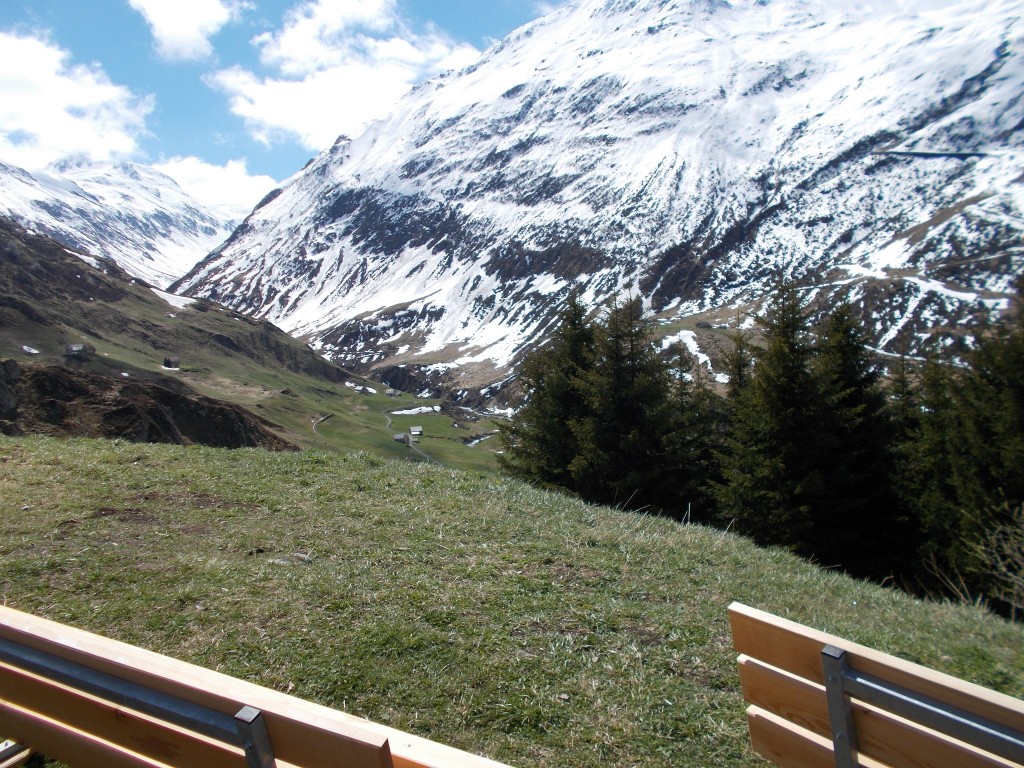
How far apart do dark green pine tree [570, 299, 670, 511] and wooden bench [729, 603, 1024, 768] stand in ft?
71.8

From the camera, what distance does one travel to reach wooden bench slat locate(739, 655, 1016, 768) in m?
2.83

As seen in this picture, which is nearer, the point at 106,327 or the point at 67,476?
the point at 67,476

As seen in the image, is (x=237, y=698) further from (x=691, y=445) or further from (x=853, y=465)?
(x=853, y=465)

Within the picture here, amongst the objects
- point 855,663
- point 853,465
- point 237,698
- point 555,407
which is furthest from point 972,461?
point 237,698

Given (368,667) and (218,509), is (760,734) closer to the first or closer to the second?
(368,667)

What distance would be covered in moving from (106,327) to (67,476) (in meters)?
122

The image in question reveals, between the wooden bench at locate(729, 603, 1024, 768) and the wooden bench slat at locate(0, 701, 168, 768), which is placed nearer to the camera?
the wooden bench at locate(729, 603, 1024, 768)

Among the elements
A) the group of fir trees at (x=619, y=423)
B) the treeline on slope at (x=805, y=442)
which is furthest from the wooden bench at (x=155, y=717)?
the treeline on slope at (x=805, y=442)

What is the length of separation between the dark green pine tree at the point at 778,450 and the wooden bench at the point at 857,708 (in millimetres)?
21946

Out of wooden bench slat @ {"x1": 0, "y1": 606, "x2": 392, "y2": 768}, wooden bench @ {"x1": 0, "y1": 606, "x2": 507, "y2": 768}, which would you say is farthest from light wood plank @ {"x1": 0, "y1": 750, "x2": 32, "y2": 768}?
wooden bench slat @ {"x1": 0, "y1": 606, "x2": 392, "y2": 768}

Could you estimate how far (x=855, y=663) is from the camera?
3059mm

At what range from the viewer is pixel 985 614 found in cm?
962

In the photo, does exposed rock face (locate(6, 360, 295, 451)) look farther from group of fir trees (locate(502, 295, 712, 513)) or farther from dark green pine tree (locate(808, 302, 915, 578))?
dark green pine tree (locate(808, 302, 915, 578))

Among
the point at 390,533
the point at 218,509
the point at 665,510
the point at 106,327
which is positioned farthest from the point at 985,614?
the point at 106,327
